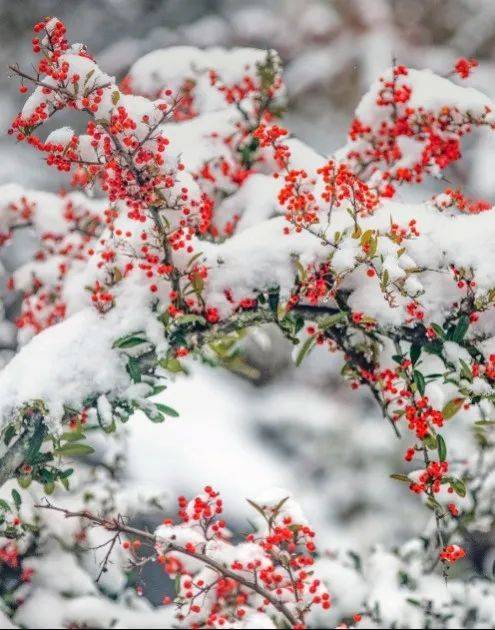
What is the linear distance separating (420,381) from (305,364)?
4.55 metres

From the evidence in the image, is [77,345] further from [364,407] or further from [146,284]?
[364,407]

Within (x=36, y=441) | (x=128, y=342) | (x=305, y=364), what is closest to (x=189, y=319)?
(x=128, y=342)

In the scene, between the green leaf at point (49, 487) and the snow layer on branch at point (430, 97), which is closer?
the green leaf at point (49, 487)

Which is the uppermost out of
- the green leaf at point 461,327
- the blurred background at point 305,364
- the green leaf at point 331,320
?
the green leaf at point 461,327

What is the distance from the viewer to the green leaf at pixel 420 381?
197 cm

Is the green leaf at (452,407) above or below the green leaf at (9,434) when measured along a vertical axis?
above

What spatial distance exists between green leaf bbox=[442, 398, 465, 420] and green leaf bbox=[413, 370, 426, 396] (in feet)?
0.46

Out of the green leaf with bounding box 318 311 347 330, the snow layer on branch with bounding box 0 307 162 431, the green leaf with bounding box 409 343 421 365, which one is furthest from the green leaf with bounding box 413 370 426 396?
the snow layer on branch with bounding box 0 307 162 431

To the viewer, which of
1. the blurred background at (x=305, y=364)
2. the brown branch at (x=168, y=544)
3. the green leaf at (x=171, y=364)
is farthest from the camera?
the blurred background at (x=305, y=364)

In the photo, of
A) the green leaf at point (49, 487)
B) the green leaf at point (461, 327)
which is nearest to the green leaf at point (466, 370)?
the green leaf at point (461, 327)

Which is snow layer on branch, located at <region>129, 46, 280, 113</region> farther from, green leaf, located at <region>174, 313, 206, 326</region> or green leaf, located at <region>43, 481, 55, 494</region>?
green leaf, located at <region>43, 481, 55, 494</region>

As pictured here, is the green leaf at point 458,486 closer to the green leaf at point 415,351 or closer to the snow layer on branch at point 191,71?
the green leaf at point 415,351

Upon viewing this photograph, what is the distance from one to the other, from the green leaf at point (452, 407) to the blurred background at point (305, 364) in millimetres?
3228

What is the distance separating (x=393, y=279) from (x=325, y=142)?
3.78 metres
